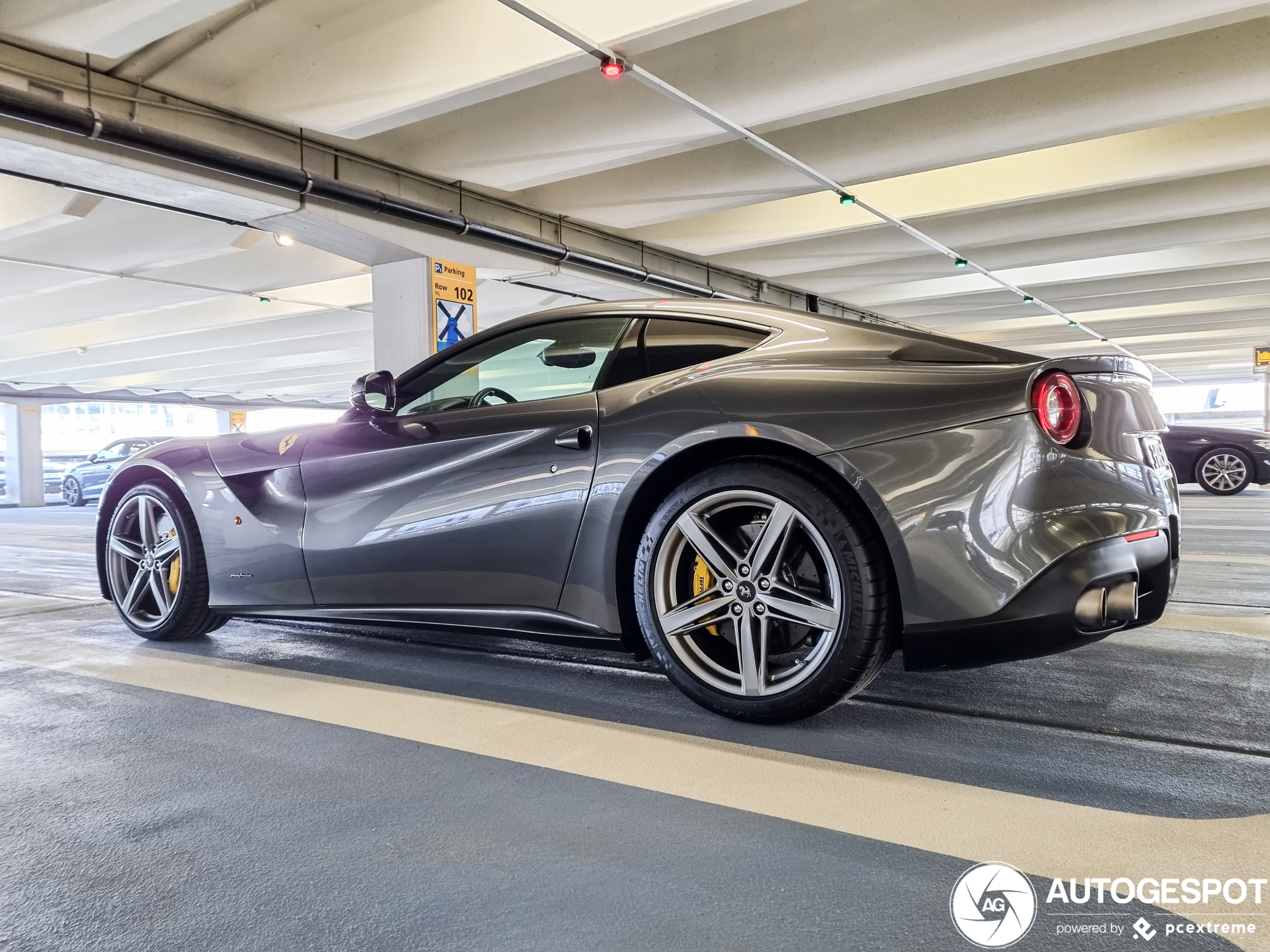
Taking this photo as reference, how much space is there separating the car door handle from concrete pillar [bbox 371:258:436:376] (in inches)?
241

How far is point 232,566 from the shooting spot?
3.57 m

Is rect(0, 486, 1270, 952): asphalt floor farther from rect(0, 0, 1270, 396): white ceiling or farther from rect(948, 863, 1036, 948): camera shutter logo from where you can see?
rect(0, 0, 1270, 396): white ceiling

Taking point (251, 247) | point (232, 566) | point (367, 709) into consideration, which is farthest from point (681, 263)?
point (367, 709)

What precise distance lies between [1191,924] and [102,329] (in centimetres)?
1888

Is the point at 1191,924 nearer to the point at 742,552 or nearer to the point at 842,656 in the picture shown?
the point at 842,656

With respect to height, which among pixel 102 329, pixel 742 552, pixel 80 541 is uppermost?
pixel 102 329

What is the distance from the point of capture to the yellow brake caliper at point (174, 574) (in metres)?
3.80

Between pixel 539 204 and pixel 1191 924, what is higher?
pixel 539 204

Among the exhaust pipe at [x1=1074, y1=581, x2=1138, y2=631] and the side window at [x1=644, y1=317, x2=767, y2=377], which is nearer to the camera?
the exhaust pipe at [x1=1074, y1=581, x2=1138, y2=631]

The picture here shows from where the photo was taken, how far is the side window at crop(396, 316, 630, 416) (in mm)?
2914

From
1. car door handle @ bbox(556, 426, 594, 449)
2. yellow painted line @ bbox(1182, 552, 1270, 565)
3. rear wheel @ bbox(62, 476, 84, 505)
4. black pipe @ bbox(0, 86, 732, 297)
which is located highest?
black pipe @ bbox(0, 86, 732, 297)

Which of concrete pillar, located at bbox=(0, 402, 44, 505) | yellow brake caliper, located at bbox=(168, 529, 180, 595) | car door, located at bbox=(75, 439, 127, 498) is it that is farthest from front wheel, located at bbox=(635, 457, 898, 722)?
concrete pillar, located at bbox=(0, 402, 44, 505)

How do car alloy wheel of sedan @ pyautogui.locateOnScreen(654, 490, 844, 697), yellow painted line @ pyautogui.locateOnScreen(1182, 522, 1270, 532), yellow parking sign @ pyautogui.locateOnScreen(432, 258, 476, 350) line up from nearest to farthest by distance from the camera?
car alloy wheel of sedan @ pyautogui.locateOnScreen(654, 490, 844, 697) → yellow painted line @ pyautogui.locateOnScreen(1182, 522, 1270, 532) → yellow parking sign @ pyautogui.locateOnScreen(432, 258, 476, 350)

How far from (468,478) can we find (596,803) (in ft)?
4.24
